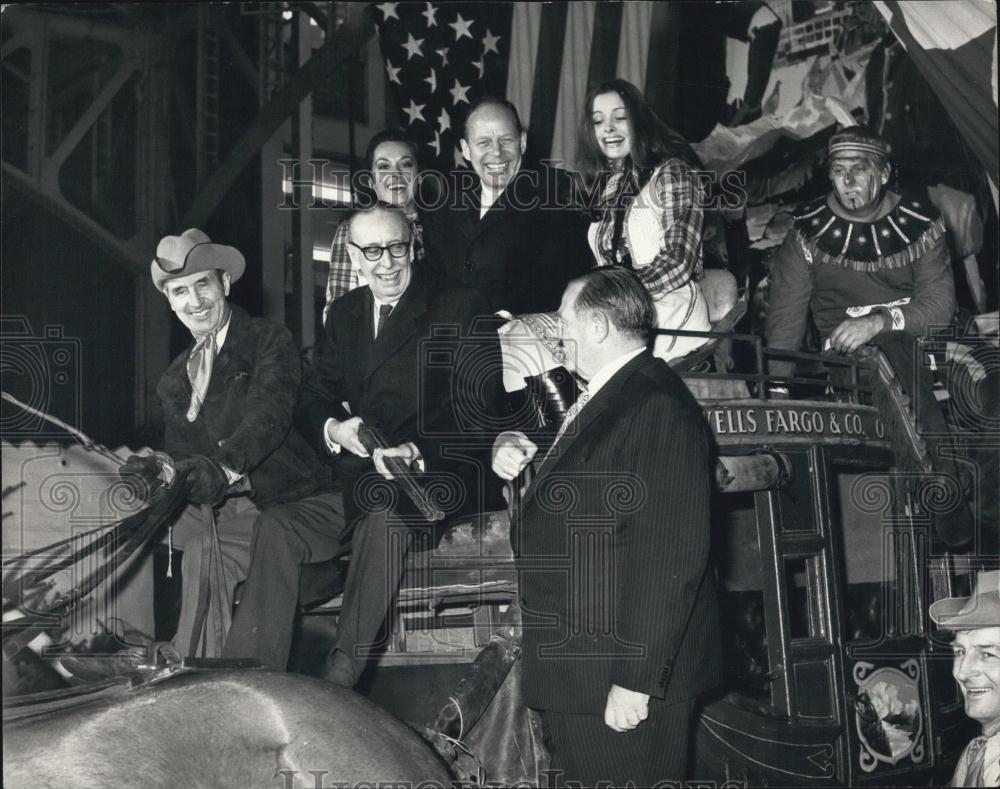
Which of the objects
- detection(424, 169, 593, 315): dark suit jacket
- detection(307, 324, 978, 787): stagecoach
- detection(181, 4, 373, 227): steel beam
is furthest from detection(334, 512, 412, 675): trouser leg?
detection(181, 4, 373, 227): steel beam

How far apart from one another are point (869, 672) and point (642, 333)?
85.8 inches

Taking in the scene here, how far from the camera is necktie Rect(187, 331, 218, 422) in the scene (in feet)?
16.7

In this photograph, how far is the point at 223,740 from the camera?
352 centimetres

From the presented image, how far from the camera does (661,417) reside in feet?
11.6

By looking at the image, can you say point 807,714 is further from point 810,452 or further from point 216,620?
point 216,620

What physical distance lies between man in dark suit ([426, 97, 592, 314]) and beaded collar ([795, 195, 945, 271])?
123 centimetres

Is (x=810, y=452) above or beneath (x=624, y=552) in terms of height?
above

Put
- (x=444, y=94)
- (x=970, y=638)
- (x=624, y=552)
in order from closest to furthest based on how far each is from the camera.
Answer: (x=624, y=552) → (x=970, y=638) → (x=444, y=94)

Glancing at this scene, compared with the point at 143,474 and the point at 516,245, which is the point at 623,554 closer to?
the point at 143,474

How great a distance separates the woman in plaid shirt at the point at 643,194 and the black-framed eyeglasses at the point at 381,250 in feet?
3.13

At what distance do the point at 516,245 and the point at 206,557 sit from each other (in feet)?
5.72

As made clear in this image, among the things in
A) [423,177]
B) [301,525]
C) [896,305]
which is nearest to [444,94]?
[423,177]

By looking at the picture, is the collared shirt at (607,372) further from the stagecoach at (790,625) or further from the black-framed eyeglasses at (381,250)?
the black-framed eyeglasses at (381,250)

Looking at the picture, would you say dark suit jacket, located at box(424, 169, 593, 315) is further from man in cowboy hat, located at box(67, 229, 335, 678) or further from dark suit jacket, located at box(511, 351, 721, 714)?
dark suit jacket, located at box(511, 351, 721, 714)
